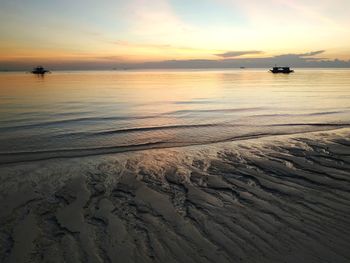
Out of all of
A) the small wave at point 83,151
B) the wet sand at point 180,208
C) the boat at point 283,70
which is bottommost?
the small wave at point 83,151

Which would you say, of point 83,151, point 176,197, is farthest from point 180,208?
point 83,151

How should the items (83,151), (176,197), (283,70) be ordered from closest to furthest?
(176,197), (83,151), (283,70)

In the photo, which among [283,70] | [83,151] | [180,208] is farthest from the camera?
[283,70]

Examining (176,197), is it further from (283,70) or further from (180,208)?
(283,70)

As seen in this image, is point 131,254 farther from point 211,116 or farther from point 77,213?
point 211,116

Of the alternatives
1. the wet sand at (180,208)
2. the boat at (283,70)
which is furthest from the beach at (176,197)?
the boat at (283,70)

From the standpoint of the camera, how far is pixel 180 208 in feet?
21.1

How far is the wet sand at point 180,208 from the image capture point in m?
4.75

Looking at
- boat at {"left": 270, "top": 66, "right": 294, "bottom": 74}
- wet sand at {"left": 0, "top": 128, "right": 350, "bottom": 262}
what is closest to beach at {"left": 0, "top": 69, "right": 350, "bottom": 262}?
wet sand at {"left": 0, "top": 128, "right": 350, "bottom": 262}

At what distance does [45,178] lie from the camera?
870 centimetres

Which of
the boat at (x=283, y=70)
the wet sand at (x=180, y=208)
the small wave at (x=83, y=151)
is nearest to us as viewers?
the wet sand at (x=180, y=208)

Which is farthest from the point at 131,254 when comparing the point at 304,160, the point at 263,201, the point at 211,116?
the point at 211,116

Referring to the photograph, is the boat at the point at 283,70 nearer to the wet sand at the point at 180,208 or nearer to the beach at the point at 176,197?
the beach at the point at 176,197

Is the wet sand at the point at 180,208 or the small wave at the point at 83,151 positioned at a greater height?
the wet sand at the point at 180,208
